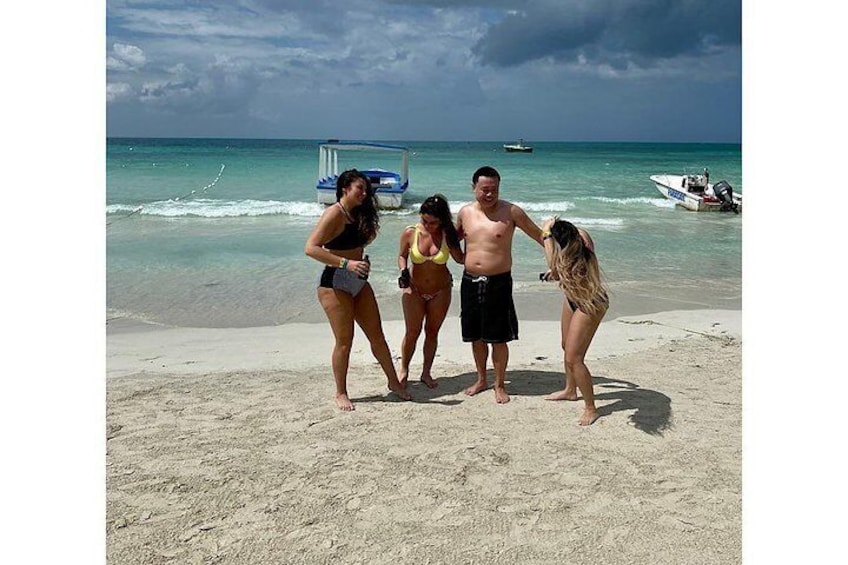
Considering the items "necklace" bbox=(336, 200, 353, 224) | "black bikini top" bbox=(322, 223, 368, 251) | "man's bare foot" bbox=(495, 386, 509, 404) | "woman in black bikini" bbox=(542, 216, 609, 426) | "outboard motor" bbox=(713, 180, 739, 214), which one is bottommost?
"man's bare foot" bbox=(495, 386, 509, 404)

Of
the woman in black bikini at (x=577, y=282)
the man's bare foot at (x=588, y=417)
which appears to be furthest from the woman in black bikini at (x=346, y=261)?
the man's bare foot at (x=588, y=417)

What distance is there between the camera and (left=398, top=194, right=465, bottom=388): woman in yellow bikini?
5.20m

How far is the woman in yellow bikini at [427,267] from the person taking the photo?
520 cm

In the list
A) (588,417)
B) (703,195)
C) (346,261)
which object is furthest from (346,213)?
(703,195)

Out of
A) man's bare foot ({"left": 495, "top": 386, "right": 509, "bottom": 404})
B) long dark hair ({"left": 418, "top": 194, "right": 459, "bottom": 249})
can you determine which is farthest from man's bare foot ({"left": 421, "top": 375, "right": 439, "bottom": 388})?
long dark hair ({"left": 418, "top": 194, "right": 459, "bottom": 249})

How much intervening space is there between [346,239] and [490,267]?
105cm

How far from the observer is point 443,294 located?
5461mm

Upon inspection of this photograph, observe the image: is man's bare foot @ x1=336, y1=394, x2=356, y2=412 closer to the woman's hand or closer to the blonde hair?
the woman's hand

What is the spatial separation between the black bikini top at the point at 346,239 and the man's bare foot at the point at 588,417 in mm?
1949

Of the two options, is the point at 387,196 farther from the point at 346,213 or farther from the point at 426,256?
the point at 346,213

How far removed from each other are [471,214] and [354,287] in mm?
1009

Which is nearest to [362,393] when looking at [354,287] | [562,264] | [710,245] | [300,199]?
[354,287]

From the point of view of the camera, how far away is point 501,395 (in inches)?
207

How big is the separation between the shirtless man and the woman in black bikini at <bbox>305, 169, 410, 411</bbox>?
2.31 feet
